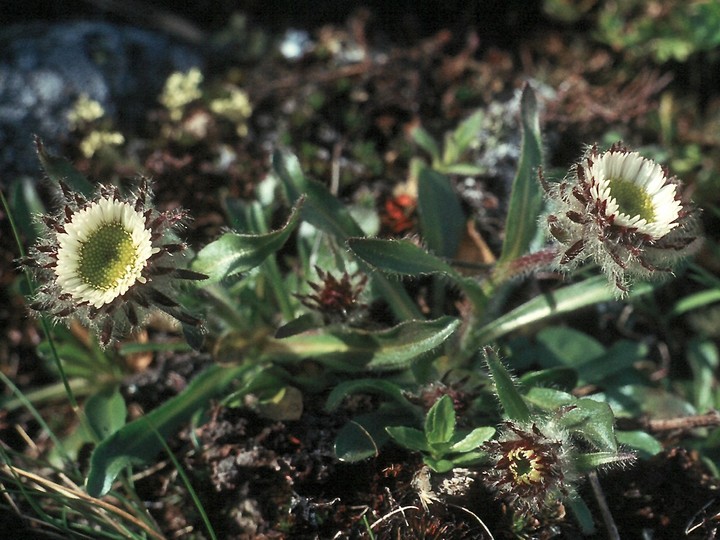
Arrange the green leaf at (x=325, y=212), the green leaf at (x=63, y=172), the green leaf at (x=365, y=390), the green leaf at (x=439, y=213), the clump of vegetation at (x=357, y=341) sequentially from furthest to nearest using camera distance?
the green leaf at (x=439, y=213) < the green leaf at (x=325, y=212) < the green leaf at (x=63, y=172) < the green leaf at (x=365, y=390) < the clump of vegetation at (x=357, y=341)

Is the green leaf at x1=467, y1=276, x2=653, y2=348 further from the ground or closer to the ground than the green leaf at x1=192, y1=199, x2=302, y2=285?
closer to the ground

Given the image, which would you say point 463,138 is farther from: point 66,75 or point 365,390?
point 66,75

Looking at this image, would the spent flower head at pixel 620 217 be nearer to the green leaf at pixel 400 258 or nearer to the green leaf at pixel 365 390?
the green leaf at pixel 400 258

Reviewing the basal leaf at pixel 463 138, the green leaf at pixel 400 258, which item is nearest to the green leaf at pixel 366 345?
the green leaf at pixel 400 258

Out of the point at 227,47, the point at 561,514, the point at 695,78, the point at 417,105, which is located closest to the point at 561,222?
the point at 561,514

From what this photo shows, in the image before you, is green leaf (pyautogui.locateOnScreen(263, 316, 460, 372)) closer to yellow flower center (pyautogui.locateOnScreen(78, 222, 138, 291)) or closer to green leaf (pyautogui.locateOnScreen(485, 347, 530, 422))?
green leaf (pyautogui.locateOnScreen(485, 347, 530, 422))

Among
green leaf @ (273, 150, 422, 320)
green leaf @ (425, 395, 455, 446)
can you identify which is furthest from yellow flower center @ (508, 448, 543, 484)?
green leaf @ (273, 150, 422, 320)
